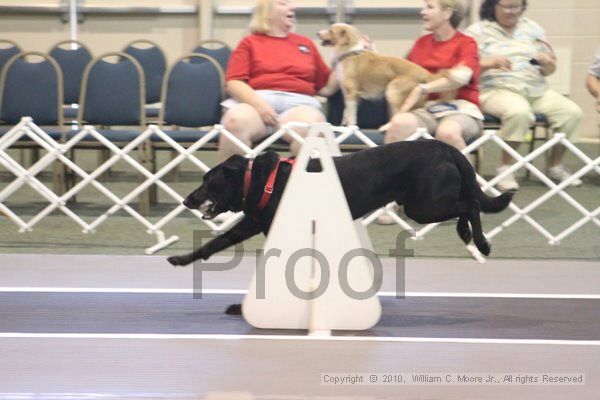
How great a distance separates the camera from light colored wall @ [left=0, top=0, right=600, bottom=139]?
8352 millimetres

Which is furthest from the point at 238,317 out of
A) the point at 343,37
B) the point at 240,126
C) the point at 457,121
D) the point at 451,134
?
the point at 343,37

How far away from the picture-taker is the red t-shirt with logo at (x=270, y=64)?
4.83 m

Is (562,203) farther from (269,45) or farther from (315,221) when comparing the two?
(315,221)

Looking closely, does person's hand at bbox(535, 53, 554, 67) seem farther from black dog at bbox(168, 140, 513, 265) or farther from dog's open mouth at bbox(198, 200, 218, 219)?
dog's open mouth at bbox(198, 200, 218, 219)

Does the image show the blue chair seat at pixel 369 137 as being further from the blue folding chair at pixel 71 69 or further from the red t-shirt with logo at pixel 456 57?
the blue folding chair at pixel 71 69

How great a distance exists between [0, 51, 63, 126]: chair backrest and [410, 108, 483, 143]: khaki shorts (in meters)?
2.06

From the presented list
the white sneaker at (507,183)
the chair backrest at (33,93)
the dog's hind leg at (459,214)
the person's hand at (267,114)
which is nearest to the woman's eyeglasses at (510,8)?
the white sneaker at (507,183)

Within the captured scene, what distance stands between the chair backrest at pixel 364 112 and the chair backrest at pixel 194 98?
0.64 meters

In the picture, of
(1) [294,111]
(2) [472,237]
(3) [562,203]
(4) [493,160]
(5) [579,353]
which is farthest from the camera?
(4) [493,160]

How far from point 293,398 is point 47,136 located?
298 centimetres

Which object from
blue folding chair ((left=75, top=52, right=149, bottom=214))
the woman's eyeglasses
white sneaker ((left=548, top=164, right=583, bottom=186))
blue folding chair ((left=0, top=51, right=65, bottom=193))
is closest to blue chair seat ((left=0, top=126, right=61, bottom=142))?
blue folding chair ((left=0, top=51, right=65, bottom=193))

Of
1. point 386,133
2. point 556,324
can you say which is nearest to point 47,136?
point 386,133

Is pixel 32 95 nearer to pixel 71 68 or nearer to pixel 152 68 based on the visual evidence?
pixel 71 68

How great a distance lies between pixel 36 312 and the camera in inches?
122
